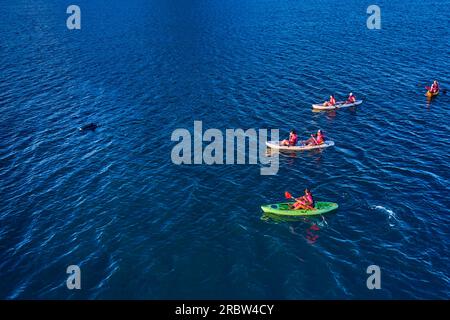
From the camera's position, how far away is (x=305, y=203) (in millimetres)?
42688

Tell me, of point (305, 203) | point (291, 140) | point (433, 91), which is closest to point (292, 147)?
point (291, 140)

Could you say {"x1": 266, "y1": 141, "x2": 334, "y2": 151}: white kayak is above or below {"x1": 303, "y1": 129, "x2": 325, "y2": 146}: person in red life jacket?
below

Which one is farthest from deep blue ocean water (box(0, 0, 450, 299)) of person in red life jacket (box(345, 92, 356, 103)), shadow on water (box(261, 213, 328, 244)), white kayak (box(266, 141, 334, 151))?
person in red life jacket (box(345, 92, 356, 103))

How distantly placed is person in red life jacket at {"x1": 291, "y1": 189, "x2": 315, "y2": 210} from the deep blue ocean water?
2377 millimetres

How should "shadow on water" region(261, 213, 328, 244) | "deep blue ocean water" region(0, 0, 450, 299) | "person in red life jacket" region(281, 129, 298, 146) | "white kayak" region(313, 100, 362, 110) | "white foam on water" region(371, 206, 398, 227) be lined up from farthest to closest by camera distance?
1. "white kayak" region(313, 100, 362, 110)
2. "person in red life jacket" region(281, 129, 298, 146)
3. "white foam on water" region(371, 206, 398, 227)
4. "shadow on water" region(261, 213, 328, 244)
5. "deep blue ocean water" region(0, 0, 450, 299)

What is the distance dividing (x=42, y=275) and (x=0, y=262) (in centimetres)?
492

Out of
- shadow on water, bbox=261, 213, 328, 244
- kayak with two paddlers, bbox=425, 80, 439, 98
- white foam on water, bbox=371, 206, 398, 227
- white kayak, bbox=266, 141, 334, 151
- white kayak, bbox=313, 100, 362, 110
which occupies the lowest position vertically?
shadow on water, bbox=261, 213, 328, 244

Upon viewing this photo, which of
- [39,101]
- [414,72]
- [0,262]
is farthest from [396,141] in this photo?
[39,101]

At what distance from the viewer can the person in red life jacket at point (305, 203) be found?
140ft

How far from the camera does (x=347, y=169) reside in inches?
2003

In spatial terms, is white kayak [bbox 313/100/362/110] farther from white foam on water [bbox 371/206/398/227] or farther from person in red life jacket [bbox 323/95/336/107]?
white foam on water [bbox 371/206/398/227]

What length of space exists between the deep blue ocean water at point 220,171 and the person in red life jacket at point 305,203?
2.38 meters

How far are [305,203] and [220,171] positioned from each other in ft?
42.8

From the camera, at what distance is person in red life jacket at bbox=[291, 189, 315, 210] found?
4262cm
